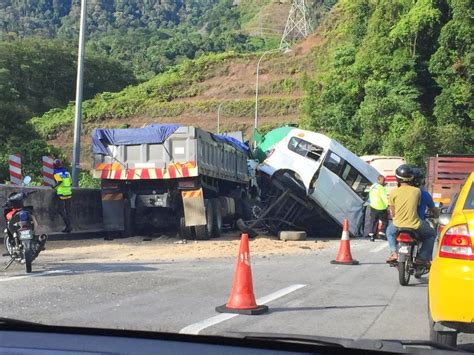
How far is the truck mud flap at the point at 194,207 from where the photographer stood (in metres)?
15.5

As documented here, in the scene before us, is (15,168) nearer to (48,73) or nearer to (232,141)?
(232,141)

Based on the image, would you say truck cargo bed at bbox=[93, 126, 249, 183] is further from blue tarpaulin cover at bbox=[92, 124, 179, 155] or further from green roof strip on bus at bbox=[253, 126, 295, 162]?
green roof strip on bus at bbox=[253, 126, 295, 162]

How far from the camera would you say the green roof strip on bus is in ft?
63.9

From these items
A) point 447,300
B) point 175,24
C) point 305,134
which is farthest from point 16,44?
point 175,24

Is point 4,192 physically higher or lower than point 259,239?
higher

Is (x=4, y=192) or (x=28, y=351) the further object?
(x=4, y=192)

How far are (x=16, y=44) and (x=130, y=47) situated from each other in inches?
1842

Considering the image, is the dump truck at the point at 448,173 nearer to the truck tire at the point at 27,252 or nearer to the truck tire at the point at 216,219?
the truck tire at the point at 216,219

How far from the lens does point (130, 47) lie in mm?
123375

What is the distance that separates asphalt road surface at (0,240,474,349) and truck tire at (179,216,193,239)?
3617mm

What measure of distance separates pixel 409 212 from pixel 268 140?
10.8 m

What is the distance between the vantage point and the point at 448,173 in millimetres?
21906

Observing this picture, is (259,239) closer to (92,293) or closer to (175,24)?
(92,293)

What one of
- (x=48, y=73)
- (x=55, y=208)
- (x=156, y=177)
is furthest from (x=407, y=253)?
(x=48, y=73)
